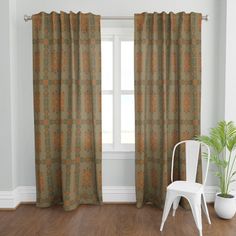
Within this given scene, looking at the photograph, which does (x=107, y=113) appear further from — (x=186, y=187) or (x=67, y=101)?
(x=186, y=187)

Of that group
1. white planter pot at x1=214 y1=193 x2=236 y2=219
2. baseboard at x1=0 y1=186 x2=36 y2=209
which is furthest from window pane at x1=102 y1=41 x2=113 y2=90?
white planter pot at x1=214 y1=193 x2=236 y2=219

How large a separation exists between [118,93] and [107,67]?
0.41 m

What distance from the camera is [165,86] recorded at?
335 centimetres

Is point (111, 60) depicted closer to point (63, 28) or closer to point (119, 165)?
point (63, 28)

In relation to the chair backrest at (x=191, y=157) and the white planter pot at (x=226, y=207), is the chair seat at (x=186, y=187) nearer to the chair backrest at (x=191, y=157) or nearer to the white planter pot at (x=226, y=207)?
the chair backrest at (x=191, y=157)

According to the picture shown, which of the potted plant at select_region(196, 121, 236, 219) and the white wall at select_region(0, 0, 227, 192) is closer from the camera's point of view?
the potted plant at select_region(196, 121, 236, 219)

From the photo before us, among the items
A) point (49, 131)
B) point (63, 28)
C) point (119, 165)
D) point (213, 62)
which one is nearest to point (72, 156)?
point (49, 131)

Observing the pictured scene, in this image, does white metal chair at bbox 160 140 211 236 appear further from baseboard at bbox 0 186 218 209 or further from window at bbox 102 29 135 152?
window at bbox 102 29 135 152

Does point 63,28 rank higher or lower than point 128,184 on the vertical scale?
higher

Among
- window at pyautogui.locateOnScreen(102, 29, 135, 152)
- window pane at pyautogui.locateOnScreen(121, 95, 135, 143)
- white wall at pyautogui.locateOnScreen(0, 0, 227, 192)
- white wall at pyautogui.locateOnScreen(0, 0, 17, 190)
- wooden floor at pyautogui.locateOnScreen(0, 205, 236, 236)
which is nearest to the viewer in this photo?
wooden floor at pyautogui.locateOnScreen(0, 205, 236, 236)

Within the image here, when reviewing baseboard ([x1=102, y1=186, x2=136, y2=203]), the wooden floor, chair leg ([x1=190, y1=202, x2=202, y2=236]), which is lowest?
the wooden floor

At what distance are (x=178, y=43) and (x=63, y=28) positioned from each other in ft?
4.73

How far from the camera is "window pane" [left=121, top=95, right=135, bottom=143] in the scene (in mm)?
3717

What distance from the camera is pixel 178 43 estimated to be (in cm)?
336
